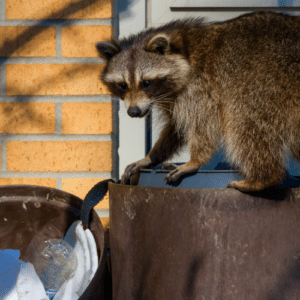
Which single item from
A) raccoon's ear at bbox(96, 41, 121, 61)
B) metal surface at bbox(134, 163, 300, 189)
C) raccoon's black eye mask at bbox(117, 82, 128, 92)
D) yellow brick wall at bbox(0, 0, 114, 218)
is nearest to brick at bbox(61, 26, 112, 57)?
yellow brick wall at bbox(0, 0, 114, 218)

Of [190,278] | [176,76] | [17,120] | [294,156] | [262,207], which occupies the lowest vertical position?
[190,278]

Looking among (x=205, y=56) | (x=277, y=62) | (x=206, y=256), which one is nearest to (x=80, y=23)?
(x=205, y=56)

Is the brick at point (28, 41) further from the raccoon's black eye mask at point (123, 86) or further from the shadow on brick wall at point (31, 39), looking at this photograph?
the raccoon's black eye mask at point (123, 86)

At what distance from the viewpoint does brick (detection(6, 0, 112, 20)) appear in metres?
1.87

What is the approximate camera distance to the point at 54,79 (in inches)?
74.8

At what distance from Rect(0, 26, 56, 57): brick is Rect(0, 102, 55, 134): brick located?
28 cm

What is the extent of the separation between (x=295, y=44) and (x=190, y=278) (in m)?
0.88

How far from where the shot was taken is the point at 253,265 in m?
1.08

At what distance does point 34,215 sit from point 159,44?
2.99 feet

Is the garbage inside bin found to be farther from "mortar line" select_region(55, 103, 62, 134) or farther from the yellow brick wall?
"mortar line" select_region(55, 103, 62, 134)

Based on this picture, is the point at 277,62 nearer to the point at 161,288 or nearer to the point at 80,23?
the point at 161,288

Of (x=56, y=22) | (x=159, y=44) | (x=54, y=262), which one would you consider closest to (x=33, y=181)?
(x=54, y=262)

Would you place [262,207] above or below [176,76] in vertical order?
below

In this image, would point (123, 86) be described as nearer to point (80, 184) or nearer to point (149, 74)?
point (149, 74)
